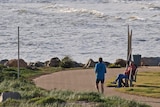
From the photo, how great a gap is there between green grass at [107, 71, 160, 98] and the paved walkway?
0.49 meters

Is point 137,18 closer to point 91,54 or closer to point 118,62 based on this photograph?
point 91,54

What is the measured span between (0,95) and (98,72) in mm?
4232

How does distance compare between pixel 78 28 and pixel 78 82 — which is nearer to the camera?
pixel 78 82

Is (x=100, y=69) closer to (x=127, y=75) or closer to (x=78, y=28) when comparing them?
(x=127, y=75)

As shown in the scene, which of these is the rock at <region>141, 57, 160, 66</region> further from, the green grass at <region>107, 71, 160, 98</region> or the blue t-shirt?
the blue t-shirt

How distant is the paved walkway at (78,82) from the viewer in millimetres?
23484

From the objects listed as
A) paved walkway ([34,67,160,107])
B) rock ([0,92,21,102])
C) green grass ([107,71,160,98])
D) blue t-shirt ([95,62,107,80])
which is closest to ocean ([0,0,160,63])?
paved walkway ([34,67,160,107])

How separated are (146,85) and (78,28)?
3519cm

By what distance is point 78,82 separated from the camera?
27.9m

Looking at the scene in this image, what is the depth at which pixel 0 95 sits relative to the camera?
20422mm

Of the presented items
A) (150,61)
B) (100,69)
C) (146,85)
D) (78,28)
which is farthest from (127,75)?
(78,28)

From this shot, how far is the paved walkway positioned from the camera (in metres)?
23.5

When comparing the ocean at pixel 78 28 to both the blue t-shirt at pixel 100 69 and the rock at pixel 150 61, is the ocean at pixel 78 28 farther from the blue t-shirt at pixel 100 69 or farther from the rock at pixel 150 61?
the blue t-shirt at pixel 100 69

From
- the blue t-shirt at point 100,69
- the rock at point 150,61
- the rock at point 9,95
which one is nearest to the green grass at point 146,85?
the blue t-shirt at point 100,69
